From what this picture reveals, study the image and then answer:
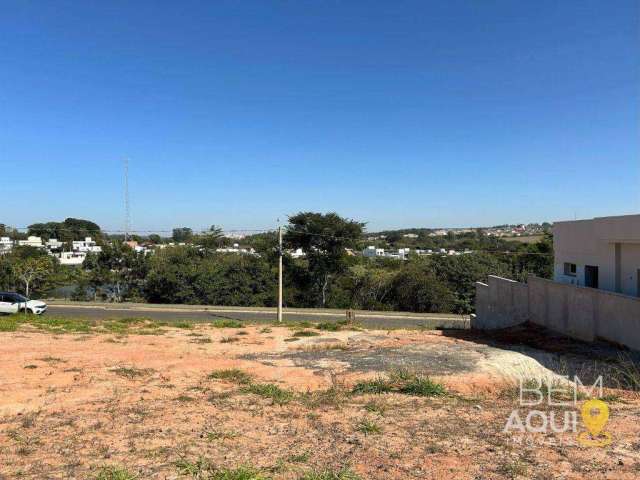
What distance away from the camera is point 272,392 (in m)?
8.92

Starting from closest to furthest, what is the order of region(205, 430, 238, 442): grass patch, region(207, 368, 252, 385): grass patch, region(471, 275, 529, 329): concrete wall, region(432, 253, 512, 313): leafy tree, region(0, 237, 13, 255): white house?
region(205, 430, 238, 442): grass patch → region(207, 368, 252, 385): grass patch → region(471, 275, 529, 329): concrete wall → region(432, 253, 512, 313): leafy tree → region(0, 237, 13, 255): white house

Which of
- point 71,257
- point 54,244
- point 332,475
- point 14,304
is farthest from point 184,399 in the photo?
point 54,244

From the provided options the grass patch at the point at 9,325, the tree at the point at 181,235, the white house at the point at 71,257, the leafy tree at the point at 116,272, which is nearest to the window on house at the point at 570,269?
the grass patch at the point at 9,325

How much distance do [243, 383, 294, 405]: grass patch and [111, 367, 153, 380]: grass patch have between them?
9.43 ft

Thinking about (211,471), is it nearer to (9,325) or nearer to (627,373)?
(627,373)

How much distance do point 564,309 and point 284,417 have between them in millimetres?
13856

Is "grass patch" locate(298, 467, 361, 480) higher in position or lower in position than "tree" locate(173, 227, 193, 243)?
lower

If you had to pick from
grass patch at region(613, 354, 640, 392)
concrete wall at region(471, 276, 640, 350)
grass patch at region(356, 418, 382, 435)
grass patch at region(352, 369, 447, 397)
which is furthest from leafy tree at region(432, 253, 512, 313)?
grass patch at region(356, 418, 382, 435)

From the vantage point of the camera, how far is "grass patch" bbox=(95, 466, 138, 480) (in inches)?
192

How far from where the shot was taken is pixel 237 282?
46781 mm

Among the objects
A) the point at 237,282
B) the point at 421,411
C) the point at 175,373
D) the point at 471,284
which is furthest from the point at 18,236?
the point at 421,411

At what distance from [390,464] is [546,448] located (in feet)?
6.66

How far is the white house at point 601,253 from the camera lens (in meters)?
16.3

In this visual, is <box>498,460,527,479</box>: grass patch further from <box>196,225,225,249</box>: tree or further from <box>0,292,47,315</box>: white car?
<box>196,225,225,249</box>: tree
